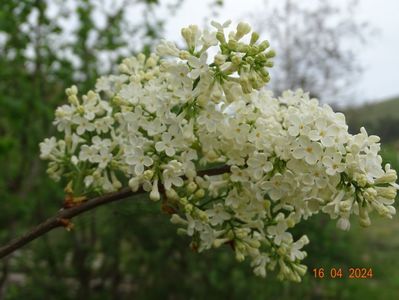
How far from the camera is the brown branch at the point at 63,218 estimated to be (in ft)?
4.85

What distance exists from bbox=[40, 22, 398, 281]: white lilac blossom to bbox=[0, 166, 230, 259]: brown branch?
4 centimetres

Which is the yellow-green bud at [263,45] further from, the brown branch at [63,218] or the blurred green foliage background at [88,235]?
the blurred green foliage background at [88,235]

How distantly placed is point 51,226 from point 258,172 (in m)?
0.64

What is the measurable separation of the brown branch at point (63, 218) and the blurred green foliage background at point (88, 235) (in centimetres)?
289

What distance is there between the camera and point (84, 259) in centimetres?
636

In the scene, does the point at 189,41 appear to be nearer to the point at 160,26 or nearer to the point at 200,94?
the point at 200,94

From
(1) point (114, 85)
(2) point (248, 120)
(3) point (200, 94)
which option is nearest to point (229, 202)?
(2) point (248, 120)

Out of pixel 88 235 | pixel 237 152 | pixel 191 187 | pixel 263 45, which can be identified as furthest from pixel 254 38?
pixel 88 235

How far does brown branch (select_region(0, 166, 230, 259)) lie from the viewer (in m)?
1.48

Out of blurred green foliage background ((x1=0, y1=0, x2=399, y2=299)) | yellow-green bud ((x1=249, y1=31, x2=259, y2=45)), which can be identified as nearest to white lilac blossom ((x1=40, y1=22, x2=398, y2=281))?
yellow-green bud ((x1=249, y1=31, x2=259, y2=45))

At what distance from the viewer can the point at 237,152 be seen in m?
1.55

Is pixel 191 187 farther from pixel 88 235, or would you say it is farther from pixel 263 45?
pixel 88 235

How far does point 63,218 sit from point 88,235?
511 cm

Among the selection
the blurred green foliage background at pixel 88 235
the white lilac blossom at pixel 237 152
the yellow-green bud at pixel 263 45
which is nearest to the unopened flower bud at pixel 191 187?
the white lilac blossom at pixel 237 152
